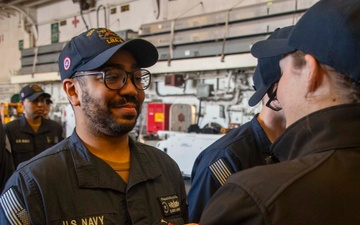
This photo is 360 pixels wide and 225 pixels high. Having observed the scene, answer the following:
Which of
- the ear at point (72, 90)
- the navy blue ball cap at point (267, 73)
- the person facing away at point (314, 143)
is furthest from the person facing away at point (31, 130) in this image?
the person facing away at point (314, 143)

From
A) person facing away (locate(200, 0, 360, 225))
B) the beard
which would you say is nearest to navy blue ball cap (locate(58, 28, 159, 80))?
the beard

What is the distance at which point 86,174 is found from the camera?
3.61 ft

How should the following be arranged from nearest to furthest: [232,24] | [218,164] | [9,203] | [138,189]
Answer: [9,203] < [138,189] < [218,164] < [232,24]

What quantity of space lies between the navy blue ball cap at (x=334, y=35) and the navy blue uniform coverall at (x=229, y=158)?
2.41ft

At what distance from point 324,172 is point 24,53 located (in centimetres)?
823

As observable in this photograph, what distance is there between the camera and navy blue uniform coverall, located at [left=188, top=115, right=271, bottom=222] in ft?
4.68

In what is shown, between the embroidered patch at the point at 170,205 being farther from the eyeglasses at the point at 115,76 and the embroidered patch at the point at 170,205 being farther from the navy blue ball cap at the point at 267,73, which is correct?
the navy blue ball cap at the point at 267,73

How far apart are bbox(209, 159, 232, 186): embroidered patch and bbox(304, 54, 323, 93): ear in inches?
28.3

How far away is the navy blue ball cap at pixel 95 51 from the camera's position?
46.2 inches

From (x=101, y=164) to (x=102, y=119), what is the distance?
0.53ft

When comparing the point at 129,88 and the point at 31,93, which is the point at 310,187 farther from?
the point at 31,93

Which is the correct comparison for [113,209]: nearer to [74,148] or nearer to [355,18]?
[74,148]

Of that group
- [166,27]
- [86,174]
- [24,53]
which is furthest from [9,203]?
[24,53]

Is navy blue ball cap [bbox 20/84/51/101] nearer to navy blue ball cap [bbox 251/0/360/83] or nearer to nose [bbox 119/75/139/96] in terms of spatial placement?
nose [bbox 119/75/139/96]
